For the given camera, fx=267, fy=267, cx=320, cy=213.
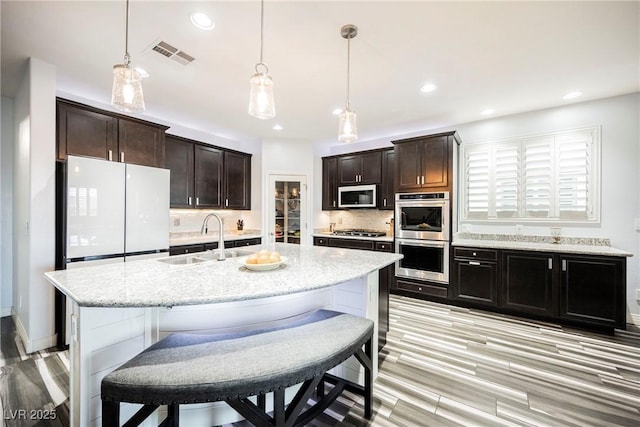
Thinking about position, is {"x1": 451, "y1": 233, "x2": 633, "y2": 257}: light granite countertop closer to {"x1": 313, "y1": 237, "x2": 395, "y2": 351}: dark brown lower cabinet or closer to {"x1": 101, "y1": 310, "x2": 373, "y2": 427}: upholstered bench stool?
{"x1": 313, "y1": 237, "x2": 395, "y2": 351}: dark brown lower cabinet

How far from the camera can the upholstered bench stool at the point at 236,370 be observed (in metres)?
1.02

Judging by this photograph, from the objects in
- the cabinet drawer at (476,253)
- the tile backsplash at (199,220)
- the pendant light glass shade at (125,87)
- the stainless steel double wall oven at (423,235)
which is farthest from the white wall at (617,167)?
the tile backsplash at (199,220)

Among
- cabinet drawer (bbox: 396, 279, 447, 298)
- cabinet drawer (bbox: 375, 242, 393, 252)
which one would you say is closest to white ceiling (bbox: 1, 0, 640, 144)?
cabinet drawer (bbox: 375, 242, 393, 252)

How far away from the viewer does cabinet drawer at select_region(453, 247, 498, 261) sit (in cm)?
347

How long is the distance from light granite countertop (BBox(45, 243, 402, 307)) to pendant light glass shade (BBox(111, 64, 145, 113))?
1025 mm

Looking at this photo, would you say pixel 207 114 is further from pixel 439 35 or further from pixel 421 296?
pixel 421 296

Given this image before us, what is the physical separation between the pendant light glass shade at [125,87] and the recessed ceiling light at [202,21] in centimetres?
67

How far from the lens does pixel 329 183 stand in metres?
5.39

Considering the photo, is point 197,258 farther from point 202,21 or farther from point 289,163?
point 289,163

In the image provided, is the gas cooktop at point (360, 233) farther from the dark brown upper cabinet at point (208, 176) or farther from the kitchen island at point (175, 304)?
the kitchen island at point (175, 304)

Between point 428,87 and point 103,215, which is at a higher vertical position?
point 428,87

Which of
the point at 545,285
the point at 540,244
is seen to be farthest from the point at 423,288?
the point at 540,244

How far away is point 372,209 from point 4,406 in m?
4.70

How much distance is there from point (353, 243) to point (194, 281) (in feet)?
11.6
